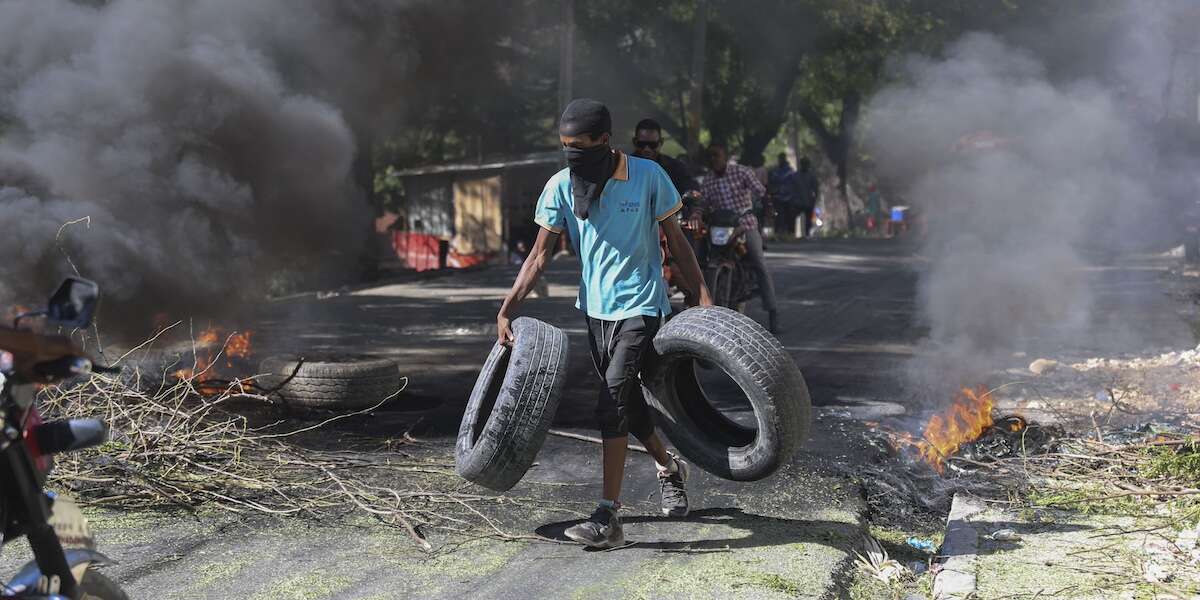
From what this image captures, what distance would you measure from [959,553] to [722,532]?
94 cm

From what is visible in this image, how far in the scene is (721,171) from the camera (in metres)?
10.0

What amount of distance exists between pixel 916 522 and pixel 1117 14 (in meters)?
11.5

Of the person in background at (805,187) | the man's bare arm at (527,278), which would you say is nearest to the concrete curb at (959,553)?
the man's bare arm at (527,278)

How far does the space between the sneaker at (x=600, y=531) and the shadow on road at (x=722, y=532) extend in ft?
0.29

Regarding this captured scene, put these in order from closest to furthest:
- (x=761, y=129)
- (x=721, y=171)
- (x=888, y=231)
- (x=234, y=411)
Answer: (x=234, y=411) < (x=721, y=171) < (x=761, y=129) < (x=888, y=231)

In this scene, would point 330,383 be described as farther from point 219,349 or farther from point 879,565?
point 879,565

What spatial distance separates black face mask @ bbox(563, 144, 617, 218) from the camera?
470cm

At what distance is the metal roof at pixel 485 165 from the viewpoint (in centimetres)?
2603

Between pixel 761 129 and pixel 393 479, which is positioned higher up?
pixel 761 129

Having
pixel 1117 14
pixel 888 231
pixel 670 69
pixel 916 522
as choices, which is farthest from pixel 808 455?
pixel 888 231

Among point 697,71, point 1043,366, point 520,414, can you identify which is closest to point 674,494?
point 520,414

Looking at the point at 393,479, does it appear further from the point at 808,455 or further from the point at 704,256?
the point at 704,256

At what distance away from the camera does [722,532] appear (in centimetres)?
484

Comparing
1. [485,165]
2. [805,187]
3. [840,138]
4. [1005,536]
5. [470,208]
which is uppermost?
[840,138]
